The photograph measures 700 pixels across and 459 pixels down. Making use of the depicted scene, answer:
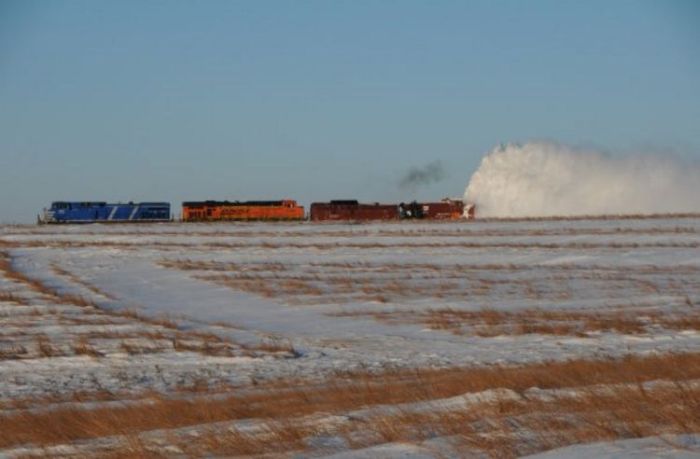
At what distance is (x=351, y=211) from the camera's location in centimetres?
9862

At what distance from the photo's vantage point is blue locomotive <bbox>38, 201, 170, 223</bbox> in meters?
97.1

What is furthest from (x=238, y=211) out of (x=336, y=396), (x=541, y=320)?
(x=336, y=396)

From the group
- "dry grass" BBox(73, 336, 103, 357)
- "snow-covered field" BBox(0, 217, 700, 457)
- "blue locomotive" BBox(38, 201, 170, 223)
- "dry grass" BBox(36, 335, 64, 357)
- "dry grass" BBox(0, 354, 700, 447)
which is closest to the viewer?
"snow-covered field" BBox(0, 217, 700, 457)

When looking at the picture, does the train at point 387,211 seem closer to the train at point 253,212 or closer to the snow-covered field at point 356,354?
the train at point 253,212

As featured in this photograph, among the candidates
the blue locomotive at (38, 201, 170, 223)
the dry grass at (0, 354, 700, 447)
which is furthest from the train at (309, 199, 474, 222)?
the dry grass at (0, 354, 700, 447)

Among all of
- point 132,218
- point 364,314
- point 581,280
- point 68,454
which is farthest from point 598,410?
point 132,218

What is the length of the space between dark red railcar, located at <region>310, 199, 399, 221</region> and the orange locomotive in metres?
1.57

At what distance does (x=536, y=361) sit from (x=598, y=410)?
5.93 m

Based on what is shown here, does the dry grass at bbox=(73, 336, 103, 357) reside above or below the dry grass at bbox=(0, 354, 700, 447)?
below

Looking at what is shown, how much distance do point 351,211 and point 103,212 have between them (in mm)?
21997

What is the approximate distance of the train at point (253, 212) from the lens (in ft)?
319

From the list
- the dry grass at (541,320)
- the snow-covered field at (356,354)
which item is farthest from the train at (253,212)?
the dry grass at (541,320)

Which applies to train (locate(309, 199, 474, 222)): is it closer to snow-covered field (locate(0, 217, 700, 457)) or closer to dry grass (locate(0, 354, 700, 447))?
snow-covered field (locate(0, 217, 700, 457))

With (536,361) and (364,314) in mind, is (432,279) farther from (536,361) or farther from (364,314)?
(536,361)
